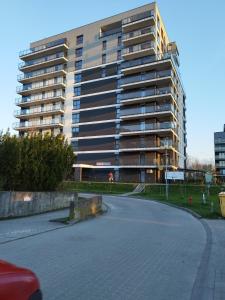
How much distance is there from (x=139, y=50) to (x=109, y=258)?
5304 cm

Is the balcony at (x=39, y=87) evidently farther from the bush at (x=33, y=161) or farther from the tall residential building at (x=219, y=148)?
the tall residential building at (x=219, y=148)

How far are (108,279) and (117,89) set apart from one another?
2153 inches

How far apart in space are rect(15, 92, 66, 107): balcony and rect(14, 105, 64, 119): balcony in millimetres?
1403

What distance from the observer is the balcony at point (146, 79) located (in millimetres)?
53125

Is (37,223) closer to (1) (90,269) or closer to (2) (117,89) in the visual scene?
(1) (90,269)

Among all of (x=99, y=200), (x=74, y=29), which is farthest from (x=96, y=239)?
(x=74, y=29)

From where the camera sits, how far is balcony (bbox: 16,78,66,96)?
66.4m

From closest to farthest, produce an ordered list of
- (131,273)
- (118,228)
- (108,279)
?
(108,279) → (131,273) → (118,228)

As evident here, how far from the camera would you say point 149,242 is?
10375 mm

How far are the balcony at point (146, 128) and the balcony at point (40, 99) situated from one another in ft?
57.4

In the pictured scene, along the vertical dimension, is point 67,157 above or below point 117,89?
below

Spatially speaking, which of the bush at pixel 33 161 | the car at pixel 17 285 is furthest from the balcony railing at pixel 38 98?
the car at pixel 17 285

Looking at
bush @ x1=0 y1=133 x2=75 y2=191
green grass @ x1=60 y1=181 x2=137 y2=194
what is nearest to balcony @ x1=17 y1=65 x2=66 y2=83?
green grass @ x1=60 y1=181 x2=137 y2=194

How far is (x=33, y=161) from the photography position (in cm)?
1944
